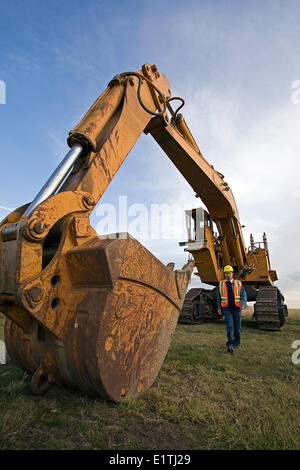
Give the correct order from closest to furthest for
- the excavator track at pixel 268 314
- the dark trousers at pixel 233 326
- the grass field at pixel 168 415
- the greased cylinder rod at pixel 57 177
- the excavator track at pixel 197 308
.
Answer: the grass field at pixel 168 415 → the greased cylinder rod at pixel 57 177 → the dark trousers at pixel 233 326 → the excavator track at pixel 268 314 → the excavator track at pixel 197 308

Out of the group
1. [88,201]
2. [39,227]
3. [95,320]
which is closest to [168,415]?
[95,320]

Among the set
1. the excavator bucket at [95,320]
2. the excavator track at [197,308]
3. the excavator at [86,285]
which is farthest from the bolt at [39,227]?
the excavator track at [197,308]

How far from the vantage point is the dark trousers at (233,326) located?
5.14m

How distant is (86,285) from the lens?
7.59ft

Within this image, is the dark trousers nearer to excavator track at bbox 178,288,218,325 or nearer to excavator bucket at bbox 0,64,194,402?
excavator bucket at bbox 0,64,194,402

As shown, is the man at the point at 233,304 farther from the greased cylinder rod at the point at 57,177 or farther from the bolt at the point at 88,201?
the greased cylinder rod at the point at 57,177

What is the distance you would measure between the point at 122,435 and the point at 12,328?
5.23 feet

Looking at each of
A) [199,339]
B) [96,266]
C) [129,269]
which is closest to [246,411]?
[129,269]

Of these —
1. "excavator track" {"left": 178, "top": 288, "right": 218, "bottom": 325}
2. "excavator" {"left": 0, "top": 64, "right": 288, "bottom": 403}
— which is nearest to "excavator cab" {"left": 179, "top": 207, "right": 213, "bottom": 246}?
"excavator track" {"left": 178, "top": 288, "right": 218, "bottom": 325}

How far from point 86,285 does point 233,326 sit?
152 inches

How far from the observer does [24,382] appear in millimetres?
2934

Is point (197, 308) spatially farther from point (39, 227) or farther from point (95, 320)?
point (39, 227)

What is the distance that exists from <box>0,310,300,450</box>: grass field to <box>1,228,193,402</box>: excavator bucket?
0.16 m

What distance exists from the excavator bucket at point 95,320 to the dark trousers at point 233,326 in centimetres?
287
